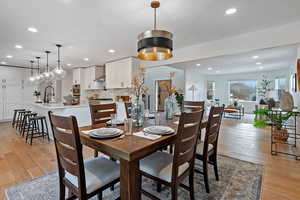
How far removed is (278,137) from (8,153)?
5.74 m

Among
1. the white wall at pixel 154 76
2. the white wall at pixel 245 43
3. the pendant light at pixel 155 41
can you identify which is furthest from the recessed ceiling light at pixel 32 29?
the white wall at pixel 154 76

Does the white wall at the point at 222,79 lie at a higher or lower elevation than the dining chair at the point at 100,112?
higher

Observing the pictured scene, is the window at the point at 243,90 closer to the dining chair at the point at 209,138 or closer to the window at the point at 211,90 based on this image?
the window at the point at 211,90

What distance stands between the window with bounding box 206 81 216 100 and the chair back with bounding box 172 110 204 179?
9821 millimetres

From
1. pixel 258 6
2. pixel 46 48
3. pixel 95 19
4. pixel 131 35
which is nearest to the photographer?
pixel 258 6

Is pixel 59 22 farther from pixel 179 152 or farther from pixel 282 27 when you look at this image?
pixel 282 27

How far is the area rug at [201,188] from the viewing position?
168cm

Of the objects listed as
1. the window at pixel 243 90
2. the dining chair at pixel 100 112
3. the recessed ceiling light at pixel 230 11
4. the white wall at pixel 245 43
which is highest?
the recessed ceiling light at pixel 230 11

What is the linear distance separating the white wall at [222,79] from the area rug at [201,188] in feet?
18.1

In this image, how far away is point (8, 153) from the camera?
289 cm

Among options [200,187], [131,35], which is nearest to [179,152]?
[200,187]

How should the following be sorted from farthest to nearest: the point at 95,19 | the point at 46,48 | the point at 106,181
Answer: the point at 46,48, the point at 95,19, the point at 106,181

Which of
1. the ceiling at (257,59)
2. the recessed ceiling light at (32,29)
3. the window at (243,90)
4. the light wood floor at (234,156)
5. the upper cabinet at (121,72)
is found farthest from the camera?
the window at (243,90)

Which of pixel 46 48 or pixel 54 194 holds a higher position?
pixel 46 48
